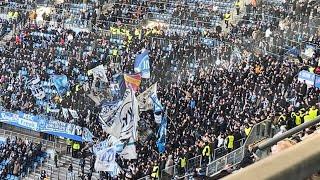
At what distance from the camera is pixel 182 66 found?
70.6 ft

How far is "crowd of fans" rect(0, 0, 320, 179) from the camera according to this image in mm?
15742

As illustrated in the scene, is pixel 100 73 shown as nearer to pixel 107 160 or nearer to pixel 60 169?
pixel 60 169

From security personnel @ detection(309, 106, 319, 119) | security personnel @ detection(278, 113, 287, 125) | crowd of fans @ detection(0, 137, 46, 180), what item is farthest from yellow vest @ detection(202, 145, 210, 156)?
crowd of fans @ detection(0, 137, 46, 180)

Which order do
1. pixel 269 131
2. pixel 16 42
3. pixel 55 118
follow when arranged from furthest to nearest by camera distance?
pixel 16 42 → pixel 55 118 → pixel 269 131

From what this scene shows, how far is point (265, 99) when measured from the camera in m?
16.4

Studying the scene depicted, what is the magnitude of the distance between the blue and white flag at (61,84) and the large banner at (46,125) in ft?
4.00

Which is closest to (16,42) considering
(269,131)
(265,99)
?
(265,99)

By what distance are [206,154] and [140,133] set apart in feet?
10.5

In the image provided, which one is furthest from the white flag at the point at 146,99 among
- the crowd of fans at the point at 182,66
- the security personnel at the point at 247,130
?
the security personnel at the point at 247,130

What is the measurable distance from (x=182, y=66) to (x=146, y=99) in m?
6.57

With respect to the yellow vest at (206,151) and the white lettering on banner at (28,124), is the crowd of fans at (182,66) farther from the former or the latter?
the white lettering on banner at (28,124)

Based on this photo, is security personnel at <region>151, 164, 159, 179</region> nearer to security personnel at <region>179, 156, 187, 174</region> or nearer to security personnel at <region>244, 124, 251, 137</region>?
security personnel at <region>179, 156, 187, 174</region>

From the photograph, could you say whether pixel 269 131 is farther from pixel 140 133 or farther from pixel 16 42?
pixel 16 42

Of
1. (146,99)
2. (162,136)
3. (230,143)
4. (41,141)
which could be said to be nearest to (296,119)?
(230,143)
